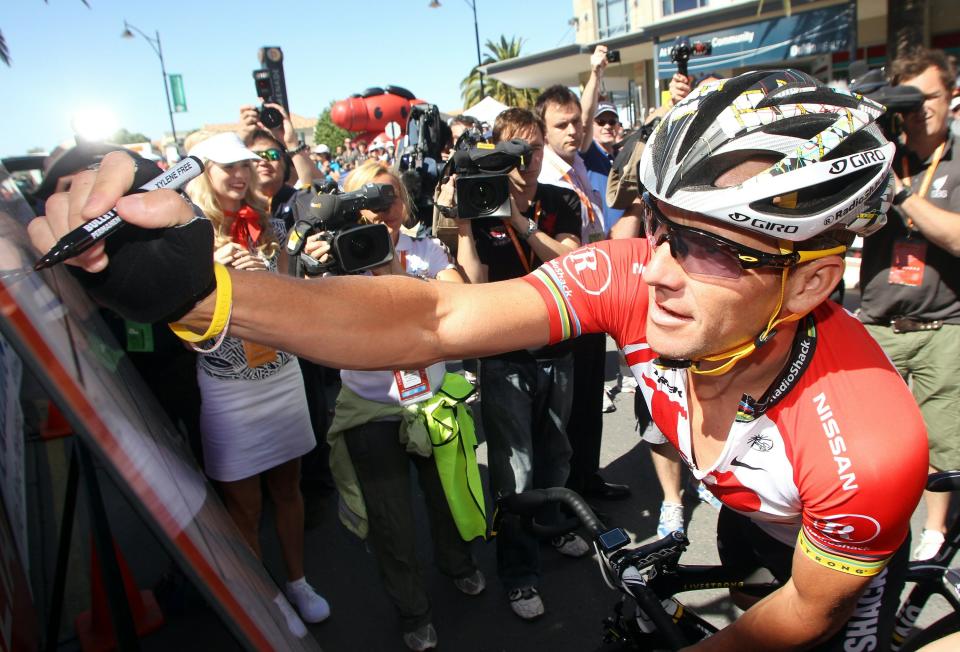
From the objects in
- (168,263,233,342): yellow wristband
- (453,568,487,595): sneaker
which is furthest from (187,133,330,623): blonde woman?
(168,263,233,342): yellow wristband

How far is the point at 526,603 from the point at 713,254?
89.5 inches

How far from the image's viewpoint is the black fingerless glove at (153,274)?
0.98 m

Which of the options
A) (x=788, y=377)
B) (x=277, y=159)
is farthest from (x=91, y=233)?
(x=277, y=159)

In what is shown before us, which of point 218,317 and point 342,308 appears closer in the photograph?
point 218,317

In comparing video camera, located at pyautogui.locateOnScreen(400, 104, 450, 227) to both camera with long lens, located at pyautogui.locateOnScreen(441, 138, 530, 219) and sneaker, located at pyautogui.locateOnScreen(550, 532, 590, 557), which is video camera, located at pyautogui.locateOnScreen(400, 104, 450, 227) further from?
sneaker, located at pyautogui.locateOnScreen(550, 532, 590, 557)

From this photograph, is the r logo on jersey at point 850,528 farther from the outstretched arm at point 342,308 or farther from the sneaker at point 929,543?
the sneaker at point 929,543

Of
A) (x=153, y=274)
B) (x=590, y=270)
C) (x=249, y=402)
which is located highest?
(x=153, y=274)

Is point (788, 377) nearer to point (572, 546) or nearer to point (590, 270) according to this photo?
point (590, 270)

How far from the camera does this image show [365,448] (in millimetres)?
2764

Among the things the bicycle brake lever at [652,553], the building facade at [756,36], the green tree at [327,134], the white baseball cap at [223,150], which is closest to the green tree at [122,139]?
the white baseball cap at [223,150]

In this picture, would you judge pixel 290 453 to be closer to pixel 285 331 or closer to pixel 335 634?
pixel 335 634

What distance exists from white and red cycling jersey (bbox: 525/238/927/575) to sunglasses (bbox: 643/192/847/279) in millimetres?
254

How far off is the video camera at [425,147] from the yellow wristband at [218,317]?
12.8ft

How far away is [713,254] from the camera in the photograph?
133 cm
